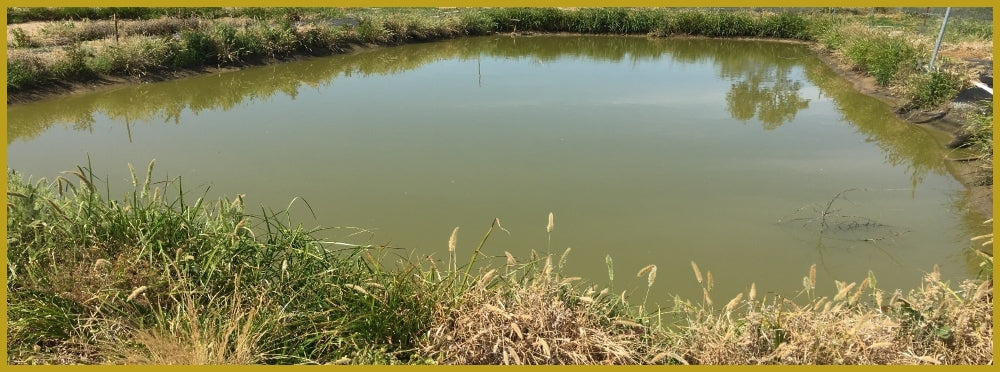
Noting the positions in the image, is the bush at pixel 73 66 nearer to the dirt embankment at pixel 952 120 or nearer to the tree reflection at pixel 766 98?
the tree reflection at pixel 766 98

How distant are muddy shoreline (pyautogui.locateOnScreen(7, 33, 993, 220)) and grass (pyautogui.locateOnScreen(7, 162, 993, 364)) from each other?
3.62 metres

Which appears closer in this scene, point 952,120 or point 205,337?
point 205,337

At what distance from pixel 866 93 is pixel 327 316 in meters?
10.0

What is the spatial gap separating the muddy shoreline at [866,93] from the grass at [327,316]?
362 cm

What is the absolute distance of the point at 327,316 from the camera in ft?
8.18

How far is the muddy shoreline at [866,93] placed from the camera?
5.57 m

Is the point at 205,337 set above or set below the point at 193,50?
below

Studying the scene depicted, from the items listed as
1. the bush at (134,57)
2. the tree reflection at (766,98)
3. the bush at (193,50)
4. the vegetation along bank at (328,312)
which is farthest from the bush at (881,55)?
the bush at (134,57)

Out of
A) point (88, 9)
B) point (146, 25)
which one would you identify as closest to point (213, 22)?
point (146, 25)

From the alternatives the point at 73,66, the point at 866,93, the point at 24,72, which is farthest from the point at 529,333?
the point at 866,93

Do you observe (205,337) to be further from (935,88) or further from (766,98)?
(766,98)

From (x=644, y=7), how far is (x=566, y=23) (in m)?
2.77

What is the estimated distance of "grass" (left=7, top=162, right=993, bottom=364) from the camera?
229 cm

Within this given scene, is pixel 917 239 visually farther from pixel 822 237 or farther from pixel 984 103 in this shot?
pixel 984 103
